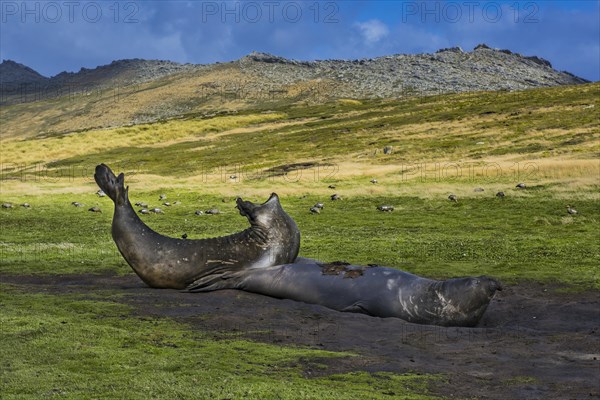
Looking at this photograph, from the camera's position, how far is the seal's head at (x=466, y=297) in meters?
18.9

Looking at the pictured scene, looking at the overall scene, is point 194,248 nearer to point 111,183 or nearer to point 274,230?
point 274,230

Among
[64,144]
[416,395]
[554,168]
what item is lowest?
[416,395]

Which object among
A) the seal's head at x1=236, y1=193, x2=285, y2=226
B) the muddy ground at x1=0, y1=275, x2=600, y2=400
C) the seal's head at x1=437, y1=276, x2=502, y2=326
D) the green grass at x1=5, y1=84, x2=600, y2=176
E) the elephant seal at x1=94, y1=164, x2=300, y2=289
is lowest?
the muddy ground at x1=0, y1=275, x2=600, y2=400

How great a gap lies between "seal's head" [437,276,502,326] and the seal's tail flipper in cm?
1017

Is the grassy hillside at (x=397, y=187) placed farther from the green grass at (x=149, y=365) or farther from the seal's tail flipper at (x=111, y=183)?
the green grass at (x=149, y=365)

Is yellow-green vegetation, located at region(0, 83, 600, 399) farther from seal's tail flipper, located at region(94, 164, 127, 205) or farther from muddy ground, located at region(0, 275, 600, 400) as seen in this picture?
seal's tail flipper, located at region(94, 164, 127, 205)

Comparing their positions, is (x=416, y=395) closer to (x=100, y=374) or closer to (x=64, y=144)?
(x=100, y=374)

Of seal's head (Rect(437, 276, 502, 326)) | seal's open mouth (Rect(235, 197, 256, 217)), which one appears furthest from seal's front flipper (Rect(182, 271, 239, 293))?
seal's head (Rect(437, 276, 502, 326))

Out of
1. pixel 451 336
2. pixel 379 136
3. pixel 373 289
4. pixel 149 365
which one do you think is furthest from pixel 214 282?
pixel 379 136

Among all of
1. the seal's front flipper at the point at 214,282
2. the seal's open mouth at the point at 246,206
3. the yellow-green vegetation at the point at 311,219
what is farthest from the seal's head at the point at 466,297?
the seal's open mouth at the point at 246,206

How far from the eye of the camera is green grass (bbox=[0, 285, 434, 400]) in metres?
12.3

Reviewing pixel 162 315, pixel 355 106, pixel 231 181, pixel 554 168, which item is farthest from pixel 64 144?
pixel 162 315

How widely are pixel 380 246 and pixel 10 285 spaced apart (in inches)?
671

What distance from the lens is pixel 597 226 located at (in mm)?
40500
